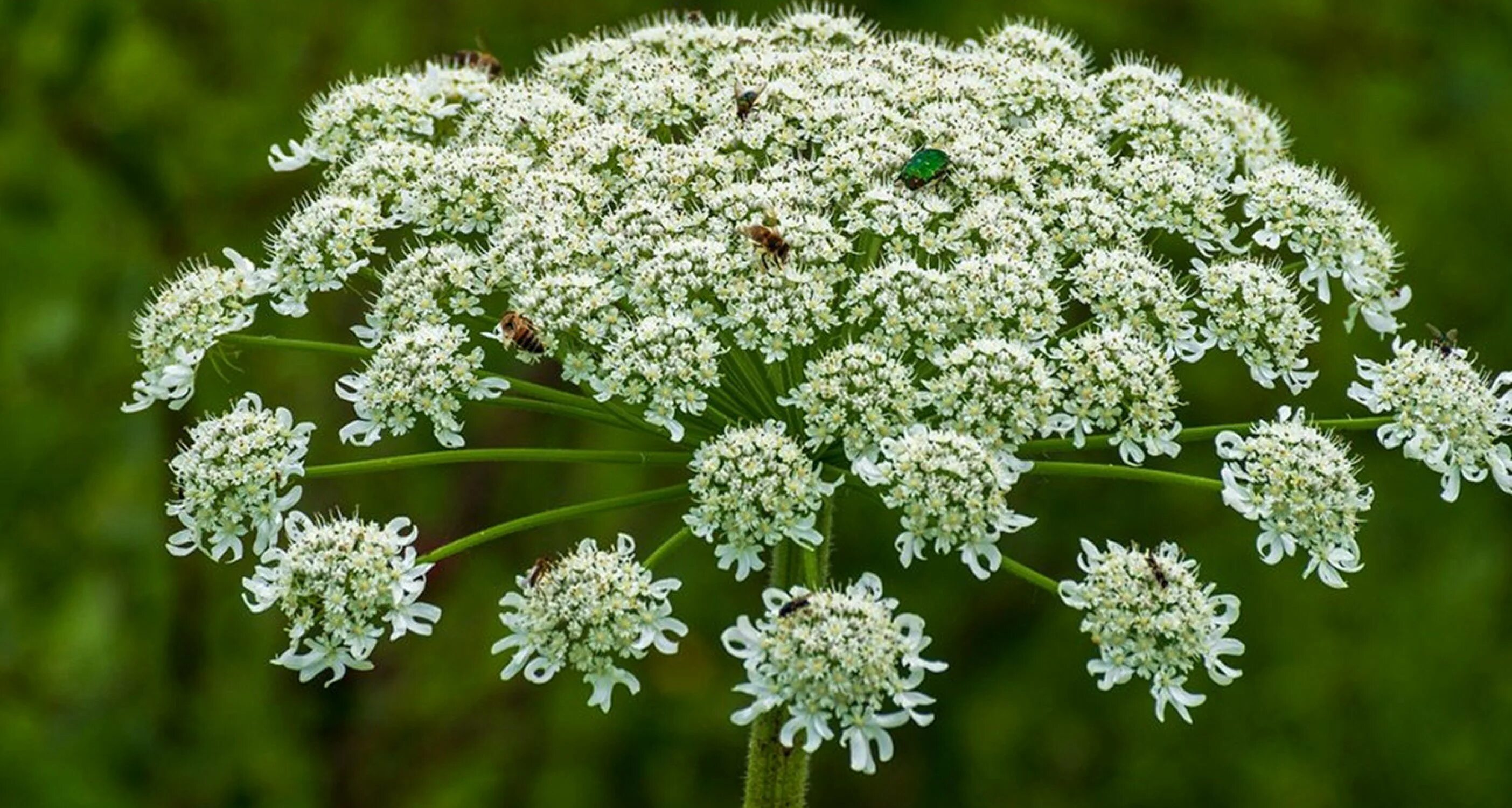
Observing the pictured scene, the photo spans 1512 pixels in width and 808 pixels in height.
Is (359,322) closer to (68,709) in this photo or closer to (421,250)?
(68,709)

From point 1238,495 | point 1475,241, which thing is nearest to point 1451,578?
point 1475,241

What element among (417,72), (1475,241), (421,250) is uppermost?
(1475,241)

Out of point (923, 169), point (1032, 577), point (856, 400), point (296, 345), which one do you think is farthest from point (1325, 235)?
point (296, 345)

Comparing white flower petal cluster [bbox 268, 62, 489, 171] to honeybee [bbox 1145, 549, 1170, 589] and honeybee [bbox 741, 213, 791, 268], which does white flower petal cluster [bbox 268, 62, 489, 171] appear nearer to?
honeybee [bbox 741, 213, 791, 268]

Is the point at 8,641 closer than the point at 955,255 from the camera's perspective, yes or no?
No

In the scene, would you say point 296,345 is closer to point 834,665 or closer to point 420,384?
point 420,384

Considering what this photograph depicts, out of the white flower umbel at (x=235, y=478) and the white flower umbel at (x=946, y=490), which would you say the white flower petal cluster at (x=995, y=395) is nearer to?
the white flower umbel at (x=946, y=490)

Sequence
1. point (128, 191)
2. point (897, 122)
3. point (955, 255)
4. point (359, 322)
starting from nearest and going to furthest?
point (955, 255), point (897, 122), point (128, 191), point (359, 322)
